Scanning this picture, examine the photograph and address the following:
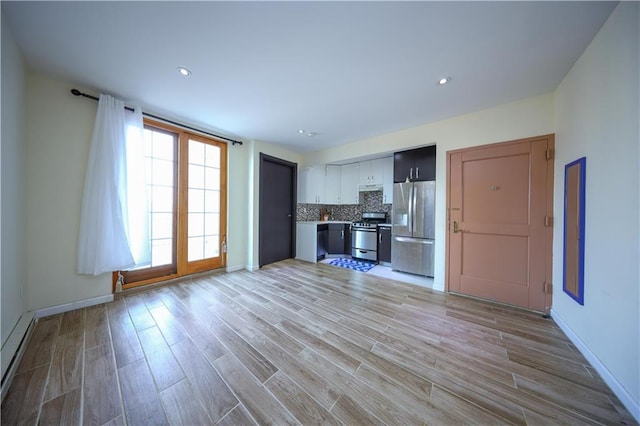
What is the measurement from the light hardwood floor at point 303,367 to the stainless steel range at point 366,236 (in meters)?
1.92

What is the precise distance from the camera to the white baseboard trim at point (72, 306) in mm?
2004

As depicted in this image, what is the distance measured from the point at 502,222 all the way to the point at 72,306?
4.95 metres

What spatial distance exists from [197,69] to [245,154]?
195cm

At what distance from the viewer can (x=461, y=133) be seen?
2.68 m

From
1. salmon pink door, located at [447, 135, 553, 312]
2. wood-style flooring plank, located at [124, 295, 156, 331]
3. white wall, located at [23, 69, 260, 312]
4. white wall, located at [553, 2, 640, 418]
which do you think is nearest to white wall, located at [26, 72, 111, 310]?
white wall, located at [23, 69, 260, 312]

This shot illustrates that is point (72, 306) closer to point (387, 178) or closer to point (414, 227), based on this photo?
point (414, 227)

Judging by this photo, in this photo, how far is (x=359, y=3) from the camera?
1.25m

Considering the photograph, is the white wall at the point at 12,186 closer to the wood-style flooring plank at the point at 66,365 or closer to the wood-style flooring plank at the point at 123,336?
the wood-style flooring plank at the point at 66,365

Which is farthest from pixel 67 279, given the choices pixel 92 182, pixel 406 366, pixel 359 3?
pixel 359 3

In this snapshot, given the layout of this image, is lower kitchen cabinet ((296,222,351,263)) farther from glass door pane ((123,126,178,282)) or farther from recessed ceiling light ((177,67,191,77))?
recessed ceiling light ((177,67,191,77))

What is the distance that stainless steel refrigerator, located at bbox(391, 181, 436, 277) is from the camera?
10.5 ft

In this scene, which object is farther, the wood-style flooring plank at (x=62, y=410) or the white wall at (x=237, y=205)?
the white wall at (x=237, y=205)

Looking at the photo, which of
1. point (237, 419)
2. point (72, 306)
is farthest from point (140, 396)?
point (72, 306)

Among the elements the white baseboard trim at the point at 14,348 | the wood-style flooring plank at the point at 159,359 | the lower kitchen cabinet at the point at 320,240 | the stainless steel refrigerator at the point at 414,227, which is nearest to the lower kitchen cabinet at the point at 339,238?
the lower kitchen cabinet at the point at 320,240
